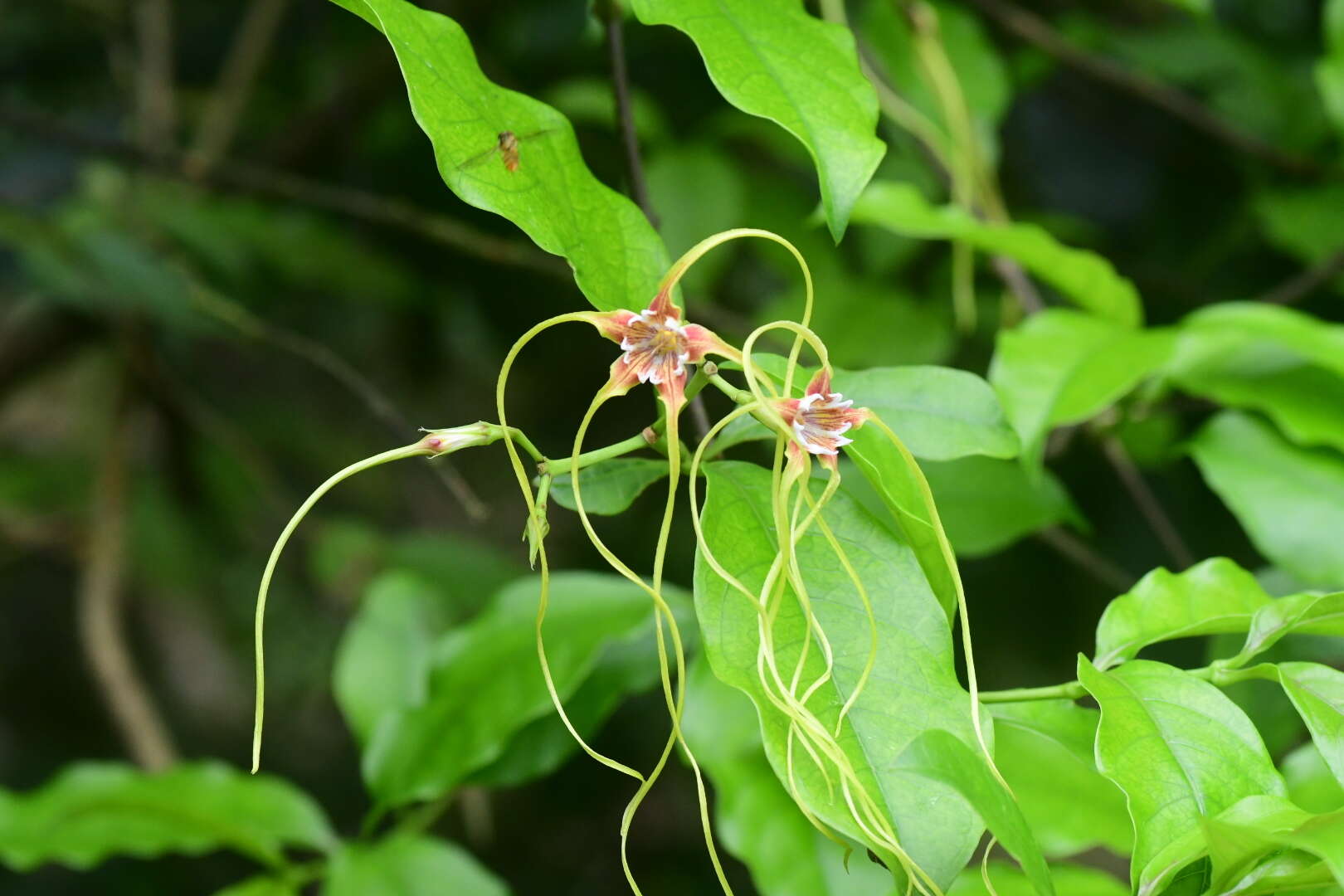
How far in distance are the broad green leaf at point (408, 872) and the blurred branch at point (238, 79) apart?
33.8 inches

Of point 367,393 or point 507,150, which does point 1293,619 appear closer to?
point 507,150

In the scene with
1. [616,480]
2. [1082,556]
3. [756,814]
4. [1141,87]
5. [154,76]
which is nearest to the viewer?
[616,480]

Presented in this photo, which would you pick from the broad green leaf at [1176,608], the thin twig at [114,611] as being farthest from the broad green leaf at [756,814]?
the thin twig at [114,611]

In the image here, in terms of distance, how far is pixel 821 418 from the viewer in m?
0.35

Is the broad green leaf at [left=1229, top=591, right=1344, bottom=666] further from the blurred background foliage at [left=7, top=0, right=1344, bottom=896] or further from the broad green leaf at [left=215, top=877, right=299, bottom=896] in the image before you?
the broad green leaf at [left=215, top=877, right=299, bottom=896]

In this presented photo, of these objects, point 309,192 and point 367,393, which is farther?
point 309,192

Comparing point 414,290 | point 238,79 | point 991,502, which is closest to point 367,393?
point 991,502

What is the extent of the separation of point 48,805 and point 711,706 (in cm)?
44

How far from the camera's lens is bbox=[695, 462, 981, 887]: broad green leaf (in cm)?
34

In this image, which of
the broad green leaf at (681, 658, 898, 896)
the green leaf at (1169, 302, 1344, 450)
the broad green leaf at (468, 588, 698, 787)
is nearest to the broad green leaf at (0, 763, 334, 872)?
the broad green leaf at (468, 588, 698, 787)

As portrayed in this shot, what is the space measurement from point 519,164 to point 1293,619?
1.02 ft

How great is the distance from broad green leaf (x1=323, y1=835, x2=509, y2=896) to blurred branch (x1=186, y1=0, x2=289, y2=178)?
858mm

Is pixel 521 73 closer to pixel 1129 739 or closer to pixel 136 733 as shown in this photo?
pixel 136 733

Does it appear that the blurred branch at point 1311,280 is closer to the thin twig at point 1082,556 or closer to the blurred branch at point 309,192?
the thin twig at point 1082,556
